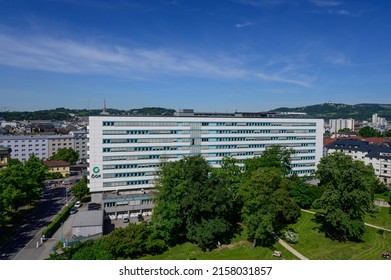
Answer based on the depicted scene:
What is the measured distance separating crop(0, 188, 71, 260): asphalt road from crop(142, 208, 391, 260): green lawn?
6.80 m

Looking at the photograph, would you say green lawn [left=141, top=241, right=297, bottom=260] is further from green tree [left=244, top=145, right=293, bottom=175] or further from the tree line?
green tree [left=244, top=145, right=293, bottom=175]

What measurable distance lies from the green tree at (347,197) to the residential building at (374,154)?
18624 mm

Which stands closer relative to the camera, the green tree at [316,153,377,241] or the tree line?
the tree line

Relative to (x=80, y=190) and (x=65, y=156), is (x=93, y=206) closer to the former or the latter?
(x=80, y=190)

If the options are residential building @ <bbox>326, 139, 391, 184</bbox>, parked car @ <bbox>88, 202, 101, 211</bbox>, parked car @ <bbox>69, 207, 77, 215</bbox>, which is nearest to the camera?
parked car @ <bbox>69, 207, 77, 215</bbox>

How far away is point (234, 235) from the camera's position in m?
16.0

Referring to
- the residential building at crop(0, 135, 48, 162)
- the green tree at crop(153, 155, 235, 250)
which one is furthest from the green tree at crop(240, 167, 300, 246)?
the residential building at crop(0, 135, 48, 162)


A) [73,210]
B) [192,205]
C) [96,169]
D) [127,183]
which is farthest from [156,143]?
[192,205]

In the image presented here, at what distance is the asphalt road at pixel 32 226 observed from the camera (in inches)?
572

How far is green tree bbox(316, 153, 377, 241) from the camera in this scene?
14.0 meters

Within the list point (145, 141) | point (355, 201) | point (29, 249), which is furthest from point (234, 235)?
point (145, 141)

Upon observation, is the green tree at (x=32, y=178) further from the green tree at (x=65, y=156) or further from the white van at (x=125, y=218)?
the green tree at (x=65, y=156)

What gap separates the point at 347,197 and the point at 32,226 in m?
17.3

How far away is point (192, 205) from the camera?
14031 mm
